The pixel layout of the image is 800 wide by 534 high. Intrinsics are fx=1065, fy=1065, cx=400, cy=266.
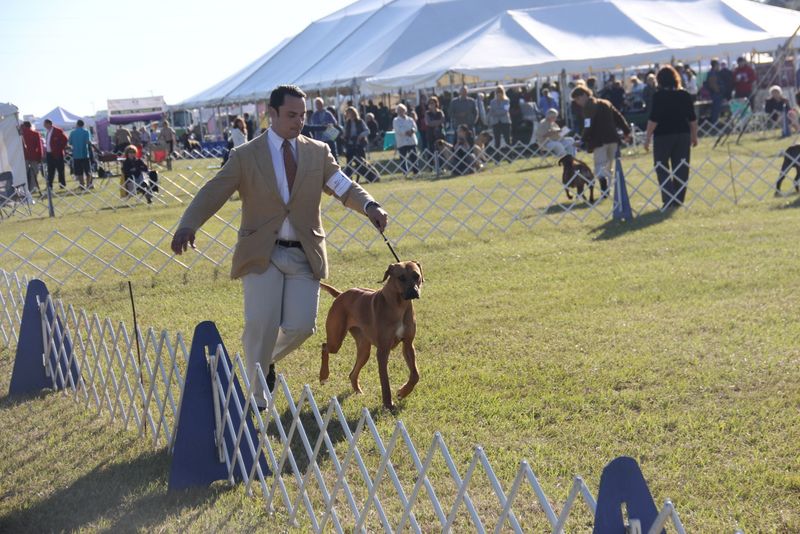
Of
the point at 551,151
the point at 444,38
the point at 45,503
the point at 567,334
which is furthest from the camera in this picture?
the point at 444,38

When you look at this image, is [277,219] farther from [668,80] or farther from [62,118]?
[62,118]

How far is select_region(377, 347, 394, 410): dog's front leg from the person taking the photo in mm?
5859

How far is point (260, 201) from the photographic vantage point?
17.8 ft

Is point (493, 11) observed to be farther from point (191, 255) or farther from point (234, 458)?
point (234, 458)

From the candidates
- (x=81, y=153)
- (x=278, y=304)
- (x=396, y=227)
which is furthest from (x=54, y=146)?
(x=278, y=304)

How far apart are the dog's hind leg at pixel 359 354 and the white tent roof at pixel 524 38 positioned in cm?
1799

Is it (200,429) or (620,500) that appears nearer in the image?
(620,500)

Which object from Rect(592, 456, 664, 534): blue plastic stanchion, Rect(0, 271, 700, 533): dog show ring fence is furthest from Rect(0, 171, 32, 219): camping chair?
Rect(592, 456, 664, 534): blue plastic stanchion

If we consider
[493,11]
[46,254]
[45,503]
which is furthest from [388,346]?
[493,11]

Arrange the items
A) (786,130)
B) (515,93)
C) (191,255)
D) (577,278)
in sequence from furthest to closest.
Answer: (515,93)
(786,130)
(191,255)
(577,278)

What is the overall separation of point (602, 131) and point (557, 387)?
29.5 ft

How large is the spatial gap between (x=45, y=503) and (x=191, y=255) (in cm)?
822

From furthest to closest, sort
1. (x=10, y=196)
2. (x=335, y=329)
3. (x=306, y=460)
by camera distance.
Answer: (x=10, y=196)
(x=335, y=329)
(x=306, y=460)

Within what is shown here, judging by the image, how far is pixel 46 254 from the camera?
48.4 ft
